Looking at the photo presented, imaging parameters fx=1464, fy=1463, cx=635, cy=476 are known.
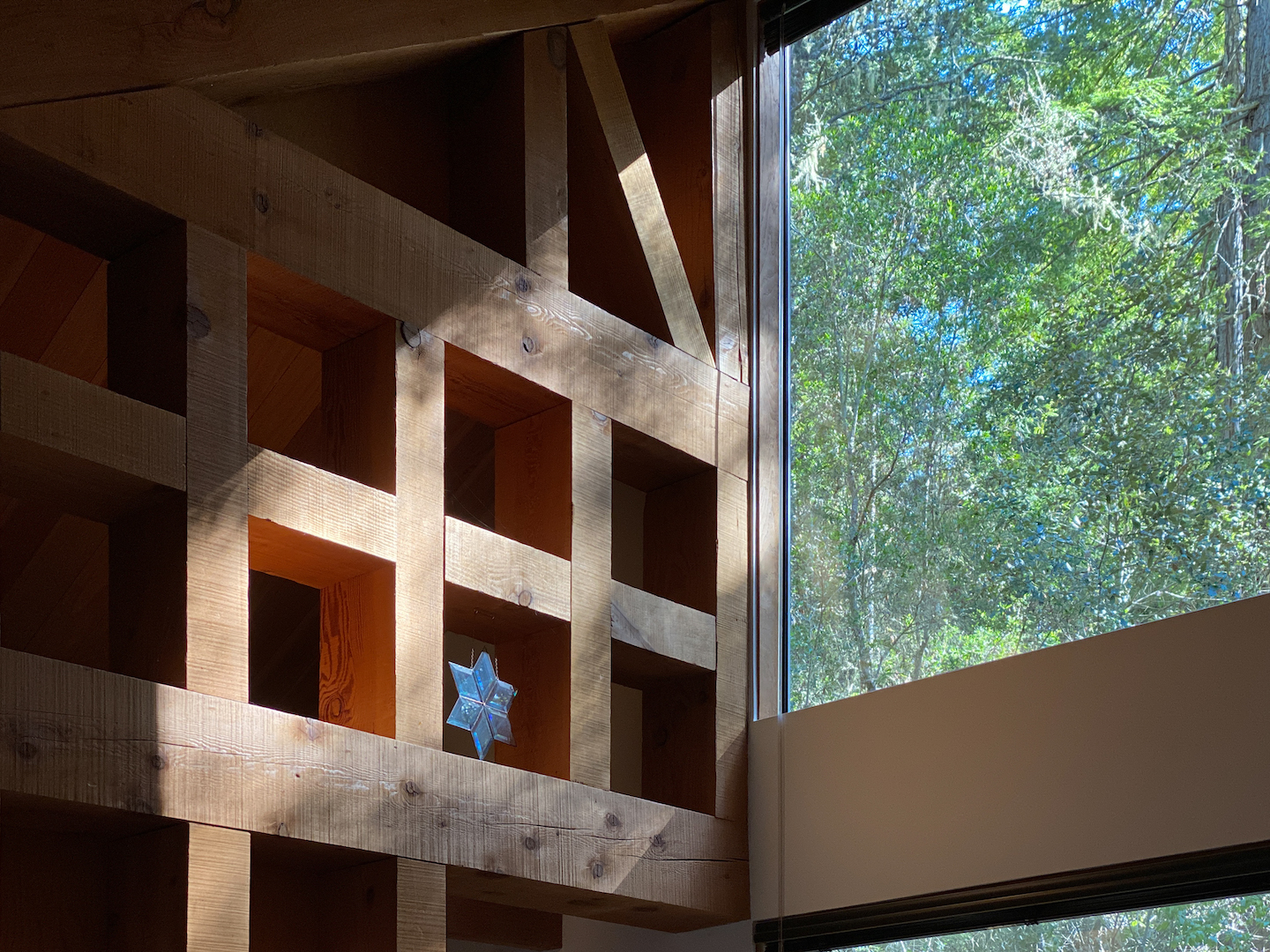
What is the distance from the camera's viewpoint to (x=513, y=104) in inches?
137

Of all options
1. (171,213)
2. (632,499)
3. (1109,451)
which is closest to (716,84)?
(632,499)

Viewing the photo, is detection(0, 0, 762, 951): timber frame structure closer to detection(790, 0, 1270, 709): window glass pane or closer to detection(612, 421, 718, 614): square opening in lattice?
detection(612, 421, 718, 614): square opening in lattice

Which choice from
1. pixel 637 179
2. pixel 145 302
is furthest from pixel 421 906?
pixel 637 179

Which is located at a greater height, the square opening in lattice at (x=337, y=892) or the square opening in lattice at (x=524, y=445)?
the square opening in lattice at (x=524, y=445)

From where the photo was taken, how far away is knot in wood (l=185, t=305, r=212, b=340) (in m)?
2.68

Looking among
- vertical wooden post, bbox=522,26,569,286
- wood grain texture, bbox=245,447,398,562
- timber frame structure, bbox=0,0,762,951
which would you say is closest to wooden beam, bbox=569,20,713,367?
timber frame structure, bbox=0,0,762,951

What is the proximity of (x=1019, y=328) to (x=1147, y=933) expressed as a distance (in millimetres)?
1413

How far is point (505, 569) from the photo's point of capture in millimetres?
3201

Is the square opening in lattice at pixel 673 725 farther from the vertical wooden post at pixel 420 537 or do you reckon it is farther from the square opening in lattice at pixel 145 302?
the square opening in lattice at pixel 145 302

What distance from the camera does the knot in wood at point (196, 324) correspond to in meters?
2.68

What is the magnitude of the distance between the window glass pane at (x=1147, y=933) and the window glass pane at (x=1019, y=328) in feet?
1.99

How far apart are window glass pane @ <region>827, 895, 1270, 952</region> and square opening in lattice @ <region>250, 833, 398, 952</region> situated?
48.6 inches

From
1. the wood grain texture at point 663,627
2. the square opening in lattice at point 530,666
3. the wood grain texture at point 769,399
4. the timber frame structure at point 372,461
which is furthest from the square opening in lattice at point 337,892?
the wood grain texture at point 769,399

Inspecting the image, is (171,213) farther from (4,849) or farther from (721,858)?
(721,858)
